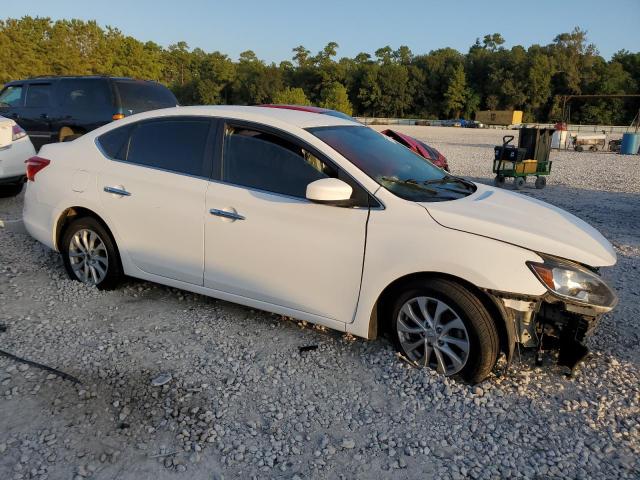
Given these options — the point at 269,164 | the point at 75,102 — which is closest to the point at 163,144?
the point at 269,164

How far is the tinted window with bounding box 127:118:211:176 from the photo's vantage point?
396 cm

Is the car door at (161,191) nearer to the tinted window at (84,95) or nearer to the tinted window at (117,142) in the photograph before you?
the tinted window at (117,142)

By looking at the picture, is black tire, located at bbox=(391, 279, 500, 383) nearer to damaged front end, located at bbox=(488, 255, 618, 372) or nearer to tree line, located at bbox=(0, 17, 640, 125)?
damaged front end, located at bbox=(488, 255, 618, 372)

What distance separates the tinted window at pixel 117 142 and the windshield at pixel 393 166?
1708 mm

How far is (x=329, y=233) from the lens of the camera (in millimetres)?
3375

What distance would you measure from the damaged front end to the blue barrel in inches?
986

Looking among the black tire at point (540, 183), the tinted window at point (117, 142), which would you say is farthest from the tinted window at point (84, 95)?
the black tire at point (540, 183)

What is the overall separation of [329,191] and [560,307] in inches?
61.1

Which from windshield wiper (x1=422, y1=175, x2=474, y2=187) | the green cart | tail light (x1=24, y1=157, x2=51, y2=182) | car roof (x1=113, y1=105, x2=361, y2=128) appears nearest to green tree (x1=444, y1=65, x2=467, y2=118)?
the green cart

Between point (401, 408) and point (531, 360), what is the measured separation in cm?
115

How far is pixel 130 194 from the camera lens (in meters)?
4.16

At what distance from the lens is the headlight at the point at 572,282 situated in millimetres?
2939

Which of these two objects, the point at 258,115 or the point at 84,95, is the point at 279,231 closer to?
the point at 258,115

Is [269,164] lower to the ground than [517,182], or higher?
higher
